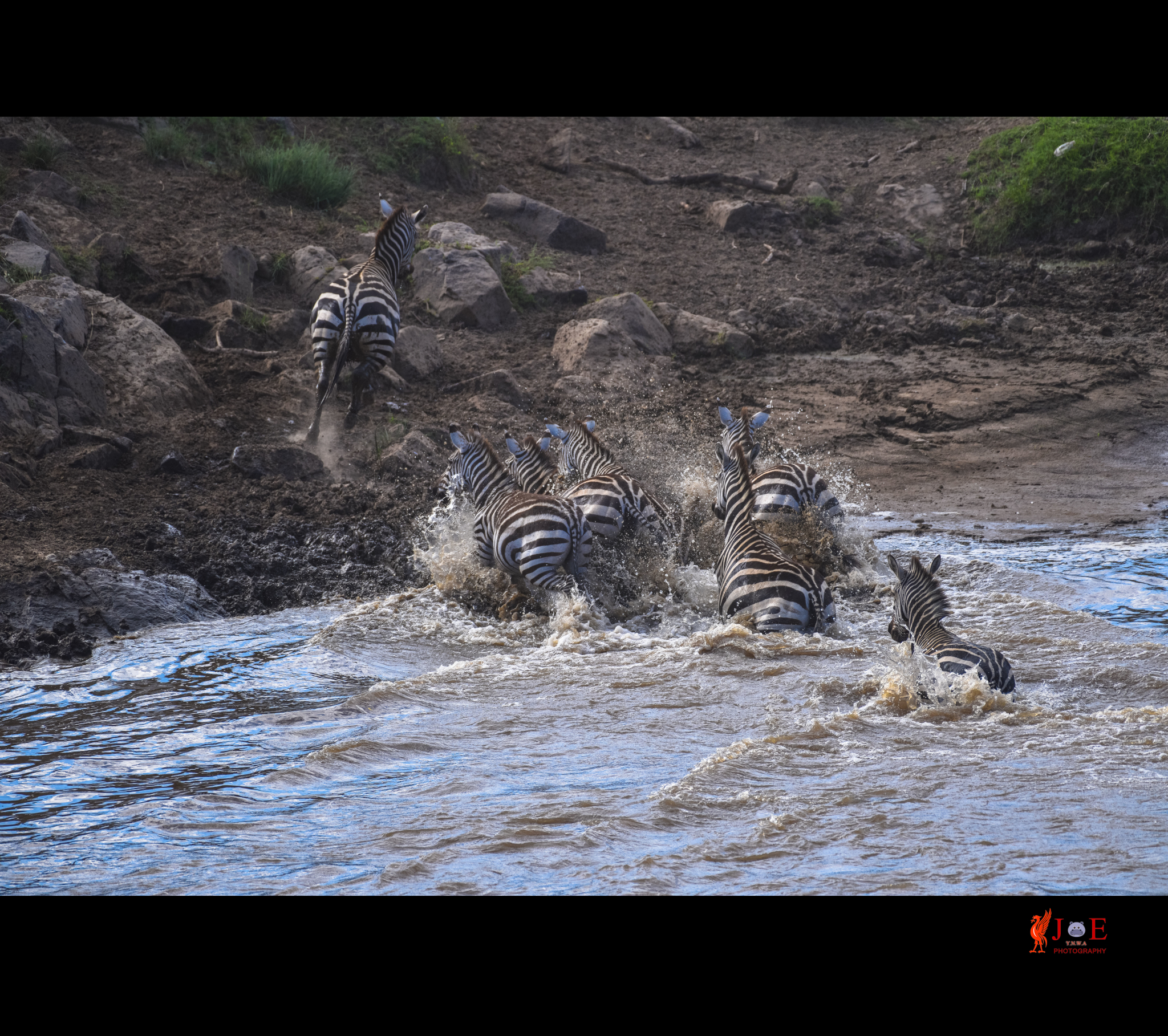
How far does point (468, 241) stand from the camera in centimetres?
1352

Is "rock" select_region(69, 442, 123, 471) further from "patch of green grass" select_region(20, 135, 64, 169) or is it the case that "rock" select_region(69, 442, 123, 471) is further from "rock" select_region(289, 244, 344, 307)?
"patch of green grass" select_region(20, 135, 64, 169)

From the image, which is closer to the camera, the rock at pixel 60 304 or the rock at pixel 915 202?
the rock at pixel 60 304

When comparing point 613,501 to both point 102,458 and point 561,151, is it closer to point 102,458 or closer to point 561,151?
point 102,458

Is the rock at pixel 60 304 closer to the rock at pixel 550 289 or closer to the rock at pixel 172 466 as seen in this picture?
the rock at pixel 172 466

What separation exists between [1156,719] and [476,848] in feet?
11.0

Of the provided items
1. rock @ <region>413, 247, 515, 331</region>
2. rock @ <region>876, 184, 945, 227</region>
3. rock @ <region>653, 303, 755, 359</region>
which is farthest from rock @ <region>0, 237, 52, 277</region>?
rock @ <region>876, 184, 945, 227</region>

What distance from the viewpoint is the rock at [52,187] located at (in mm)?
11969

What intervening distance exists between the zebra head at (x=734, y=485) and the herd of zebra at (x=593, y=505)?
0.01 metres

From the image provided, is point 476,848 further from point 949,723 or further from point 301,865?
point 949,723

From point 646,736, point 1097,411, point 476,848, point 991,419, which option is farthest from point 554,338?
point 476,848

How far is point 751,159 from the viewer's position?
1894 centimetres
